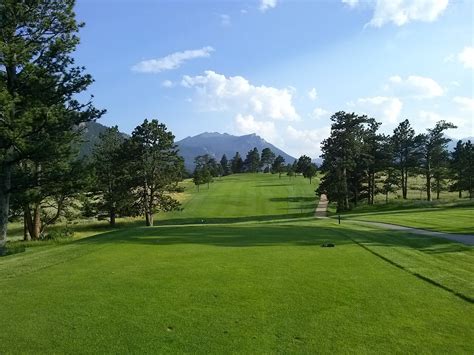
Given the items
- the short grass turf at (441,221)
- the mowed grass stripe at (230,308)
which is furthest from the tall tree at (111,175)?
the mowed grass stripe at (230,308)

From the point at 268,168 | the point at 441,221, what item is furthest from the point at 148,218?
the point at 268,168

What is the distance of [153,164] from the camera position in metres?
56.3

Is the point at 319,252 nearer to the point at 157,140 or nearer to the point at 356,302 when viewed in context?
the point at 356,302

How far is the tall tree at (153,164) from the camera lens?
5597 cm

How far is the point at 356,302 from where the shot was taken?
30.4ft

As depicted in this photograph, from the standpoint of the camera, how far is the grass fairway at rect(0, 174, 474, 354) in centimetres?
716

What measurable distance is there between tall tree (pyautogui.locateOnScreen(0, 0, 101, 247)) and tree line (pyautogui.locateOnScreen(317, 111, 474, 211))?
50048 millimetres

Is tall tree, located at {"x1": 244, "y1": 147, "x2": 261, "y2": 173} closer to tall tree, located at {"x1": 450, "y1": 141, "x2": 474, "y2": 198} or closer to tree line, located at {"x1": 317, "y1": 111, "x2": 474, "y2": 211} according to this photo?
tree line, located at {"x1": 317, "y1": 111, "x2": 474, "y2": 211}

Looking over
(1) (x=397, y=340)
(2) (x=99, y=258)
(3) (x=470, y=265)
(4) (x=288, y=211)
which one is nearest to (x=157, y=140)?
(4) (x=288, y=211)

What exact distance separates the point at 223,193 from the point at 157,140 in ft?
146

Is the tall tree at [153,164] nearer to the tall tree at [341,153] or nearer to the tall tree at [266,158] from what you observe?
the tall tree at [341,153]

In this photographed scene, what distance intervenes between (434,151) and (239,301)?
263ft

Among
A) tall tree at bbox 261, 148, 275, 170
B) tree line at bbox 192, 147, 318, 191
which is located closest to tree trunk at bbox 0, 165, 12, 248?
tree line at bbox 192, 147, 318, 191

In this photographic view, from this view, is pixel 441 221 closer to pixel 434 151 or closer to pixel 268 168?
pixel 434 151
